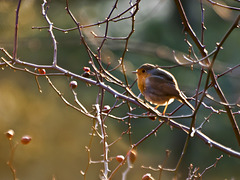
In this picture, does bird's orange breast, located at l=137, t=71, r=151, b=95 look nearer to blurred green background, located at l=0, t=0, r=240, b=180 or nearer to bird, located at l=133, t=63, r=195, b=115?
bird, located at l=133, t=63, r=195, b=115

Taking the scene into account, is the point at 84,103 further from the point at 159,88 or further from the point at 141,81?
the point at 159,88

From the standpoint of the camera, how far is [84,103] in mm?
7871

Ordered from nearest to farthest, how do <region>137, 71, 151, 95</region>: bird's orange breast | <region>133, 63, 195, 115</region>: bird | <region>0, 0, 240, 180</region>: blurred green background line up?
<region>133, 63, 195, 115</region>: bird < <region>137, 71, 151, 95</region>: bird's orange breast < <region>0, 0, 240, 180</region>: blurred green background

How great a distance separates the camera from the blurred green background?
7.68 m

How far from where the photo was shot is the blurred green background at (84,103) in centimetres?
768

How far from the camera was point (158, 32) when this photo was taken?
841 cm

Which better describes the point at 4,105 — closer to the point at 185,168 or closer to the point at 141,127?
the point at 141,127

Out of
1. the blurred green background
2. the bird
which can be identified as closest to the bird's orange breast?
the bird

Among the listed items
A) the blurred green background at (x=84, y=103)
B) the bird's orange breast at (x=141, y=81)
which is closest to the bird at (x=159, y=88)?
the bird's orange breast at (x=141, y=81)

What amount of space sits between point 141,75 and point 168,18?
5.85 meters

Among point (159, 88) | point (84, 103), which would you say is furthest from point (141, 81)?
point (84, 103)

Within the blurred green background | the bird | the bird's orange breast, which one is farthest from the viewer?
the blurred green background

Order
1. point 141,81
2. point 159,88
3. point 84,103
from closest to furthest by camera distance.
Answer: point 159,88
point 141,81
point 84,103

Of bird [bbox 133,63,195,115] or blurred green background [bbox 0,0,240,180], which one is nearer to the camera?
bird [bbox 133,63,195,115]
